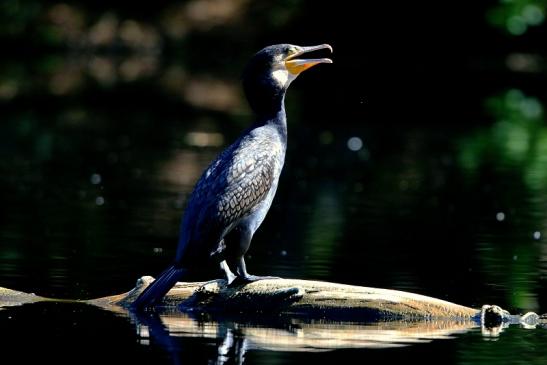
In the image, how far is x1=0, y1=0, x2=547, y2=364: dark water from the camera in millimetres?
9008

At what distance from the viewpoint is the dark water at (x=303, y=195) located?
9008 millimetres

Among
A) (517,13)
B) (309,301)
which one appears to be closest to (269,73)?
(309,301)

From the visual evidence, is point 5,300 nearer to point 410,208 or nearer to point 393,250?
point 393,250

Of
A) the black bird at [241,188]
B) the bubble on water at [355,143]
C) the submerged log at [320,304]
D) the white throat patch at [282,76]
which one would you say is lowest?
the submerged log at [320,304]

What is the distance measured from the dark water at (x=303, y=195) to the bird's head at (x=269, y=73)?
1799mm

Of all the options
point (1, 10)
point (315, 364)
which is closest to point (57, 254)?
point (315, 364)

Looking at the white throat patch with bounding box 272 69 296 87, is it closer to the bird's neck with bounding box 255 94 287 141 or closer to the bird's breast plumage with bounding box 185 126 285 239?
the bird's neck with bounding box 255 94 287 141

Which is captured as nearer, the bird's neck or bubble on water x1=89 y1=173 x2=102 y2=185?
the bird's neck

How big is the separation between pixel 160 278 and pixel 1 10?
4048 centimetres

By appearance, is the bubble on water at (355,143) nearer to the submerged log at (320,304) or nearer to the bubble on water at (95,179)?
the bubble on water at (95,179)

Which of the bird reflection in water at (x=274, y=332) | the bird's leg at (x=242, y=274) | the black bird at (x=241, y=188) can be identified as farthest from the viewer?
the bird's leg at (x=242, y=274)

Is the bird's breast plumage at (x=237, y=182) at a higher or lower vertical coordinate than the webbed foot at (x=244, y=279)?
higher

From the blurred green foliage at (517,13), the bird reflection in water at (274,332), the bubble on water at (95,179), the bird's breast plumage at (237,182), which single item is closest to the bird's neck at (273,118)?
the bird's breast plumage at (237,182)

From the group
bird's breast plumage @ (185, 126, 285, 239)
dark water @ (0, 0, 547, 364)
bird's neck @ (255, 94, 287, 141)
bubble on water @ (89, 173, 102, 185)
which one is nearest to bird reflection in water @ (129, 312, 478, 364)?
dark water @ (0, 0, 547, 364)
